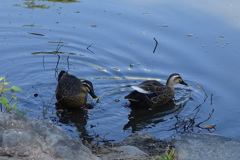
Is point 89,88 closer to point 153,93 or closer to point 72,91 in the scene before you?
point 72,91

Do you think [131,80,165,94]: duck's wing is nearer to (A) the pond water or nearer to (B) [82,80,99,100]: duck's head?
(A) the pond water

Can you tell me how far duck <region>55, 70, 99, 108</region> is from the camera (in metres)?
10.0

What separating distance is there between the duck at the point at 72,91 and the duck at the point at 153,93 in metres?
0.82

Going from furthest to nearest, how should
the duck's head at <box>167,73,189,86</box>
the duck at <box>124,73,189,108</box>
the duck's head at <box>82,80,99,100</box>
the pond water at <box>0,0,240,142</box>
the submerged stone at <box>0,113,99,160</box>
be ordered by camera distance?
the duck's head at <box>167,73,189,86</box> → the duck at <box>124,73,189,108</box> → the duck's head at <box>82,80,99,100</box> → the pond water at <box>0,0,240,142</box> → the submerged stone at <box>0,113,99,160</box>

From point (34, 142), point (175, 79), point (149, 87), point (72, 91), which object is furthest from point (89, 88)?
point (34, 142)

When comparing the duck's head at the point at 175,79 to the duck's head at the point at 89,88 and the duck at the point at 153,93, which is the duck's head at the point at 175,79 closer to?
the duck at the point at 153,93

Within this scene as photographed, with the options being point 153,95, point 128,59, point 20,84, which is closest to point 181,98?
point 153,95

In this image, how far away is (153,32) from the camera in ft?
42.2

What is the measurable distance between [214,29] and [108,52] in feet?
10.3

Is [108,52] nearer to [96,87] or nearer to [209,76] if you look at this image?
[96,87]

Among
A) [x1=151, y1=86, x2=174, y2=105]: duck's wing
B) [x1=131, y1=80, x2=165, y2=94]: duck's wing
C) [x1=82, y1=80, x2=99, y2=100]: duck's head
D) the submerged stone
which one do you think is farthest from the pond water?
the submerged stone

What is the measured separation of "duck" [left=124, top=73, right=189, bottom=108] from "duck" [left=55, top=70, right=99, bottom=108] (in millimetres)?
817

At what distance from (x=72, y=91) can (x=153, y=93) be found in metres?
1.77

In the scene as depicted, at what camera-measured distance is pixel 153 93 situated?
10688 mm
